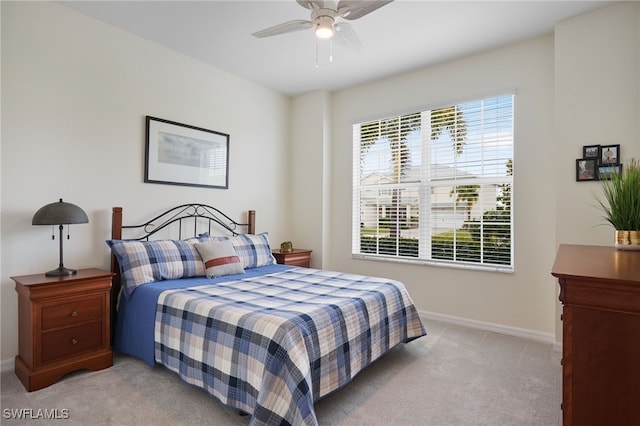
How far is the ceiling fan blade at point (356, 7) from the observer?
6.72ft

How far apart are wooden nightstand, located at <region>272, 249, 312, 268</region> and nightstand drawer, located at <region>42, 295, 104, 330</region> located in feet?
6.62

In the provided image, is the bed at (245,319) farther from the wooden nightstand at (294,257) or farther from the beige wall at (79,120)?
the wooden nightstand at (294,257)

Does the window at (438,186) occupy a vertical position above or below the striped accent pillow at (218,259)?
above

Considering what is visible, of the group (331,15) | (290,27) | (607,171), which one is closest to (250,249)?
(290,27)

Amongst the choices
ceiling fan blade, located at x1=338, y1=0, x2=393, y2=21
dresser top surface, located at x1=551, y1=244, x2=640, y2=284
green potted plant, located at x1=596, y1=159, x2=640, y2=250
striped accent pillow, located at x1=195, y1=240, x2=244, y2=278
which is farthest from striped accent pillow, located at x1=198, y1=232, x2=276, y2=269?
green potted plant, located at x1=596, y1=159, x2=640, y2=250

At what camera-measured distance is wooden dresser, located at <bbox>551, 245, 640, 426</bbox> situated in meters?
0.94

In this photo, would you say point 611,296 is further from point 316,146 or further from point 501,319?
point 316,146

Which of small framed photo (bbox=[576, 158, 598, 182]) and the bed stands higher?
small framed photo (bbox=[576, 158, 598, 182])

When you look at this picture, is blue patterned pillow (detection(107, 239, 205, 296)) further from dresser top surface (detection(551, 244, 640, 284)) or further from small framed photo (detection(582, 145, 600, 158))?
small framed photo (detection(582, 145, 600, 158))

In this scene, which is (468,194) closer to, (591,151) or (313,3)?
(591,151)

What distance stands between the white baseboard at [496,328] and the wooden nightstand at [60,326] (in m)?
3.13

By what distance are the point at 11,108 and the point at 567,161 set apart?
4.40 m

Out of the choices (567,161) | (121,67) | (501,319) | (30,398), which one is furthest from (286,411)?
(121,67)

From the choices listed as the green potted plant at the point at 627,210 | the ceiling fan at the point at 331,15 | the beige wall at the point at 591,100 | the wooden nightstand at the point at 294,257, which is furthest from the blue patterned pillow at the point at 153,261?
the beige wall at the point at 591,100
